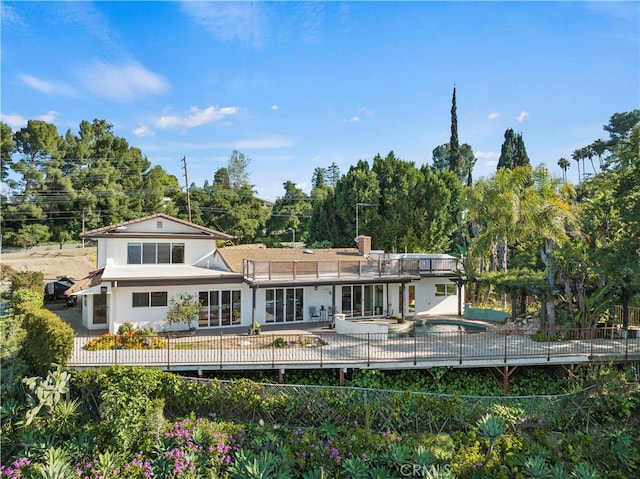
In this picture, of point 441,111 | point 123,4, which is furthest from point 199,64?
point 441,111

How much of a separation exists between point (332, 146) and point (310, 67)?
14.7 m

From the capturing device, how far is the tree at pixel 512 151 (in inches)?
1908

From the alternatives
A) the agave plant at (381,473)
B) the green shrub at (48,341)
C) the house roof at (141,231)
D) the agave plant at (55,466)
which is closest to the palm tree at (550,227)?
the agave plant at (381,473)

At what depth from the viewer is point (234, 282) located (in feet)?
63.0

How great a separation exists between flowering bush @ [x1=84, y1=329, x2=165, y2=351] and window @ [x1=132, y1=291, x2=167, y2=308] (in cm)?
231

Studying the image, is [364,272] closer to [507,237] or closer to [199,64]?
[507,237]

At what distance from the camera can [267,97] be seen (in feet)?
78.0

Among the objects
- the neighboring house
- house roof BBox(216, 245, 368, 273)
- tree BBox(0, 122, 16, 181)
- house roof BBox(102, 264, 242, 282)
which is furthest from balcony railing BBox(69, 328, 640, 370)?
tree BBox(0, 122, 16, 181)

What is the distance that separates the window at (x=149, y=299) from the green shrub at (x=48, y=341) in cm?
394

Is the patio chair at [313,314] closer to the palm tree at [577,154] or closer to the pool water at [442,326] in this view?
the pool water at [442,326]

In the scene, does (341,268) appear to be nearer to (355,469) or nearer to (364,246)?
(364,246)

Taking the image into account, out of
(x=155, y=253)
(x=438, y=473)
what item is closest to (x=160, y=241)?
(x=155, y=253)

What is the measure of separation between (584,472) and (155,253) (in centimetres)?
1903

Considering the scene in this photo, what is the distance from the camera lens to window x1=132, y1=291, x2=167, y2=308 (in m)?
18.1
